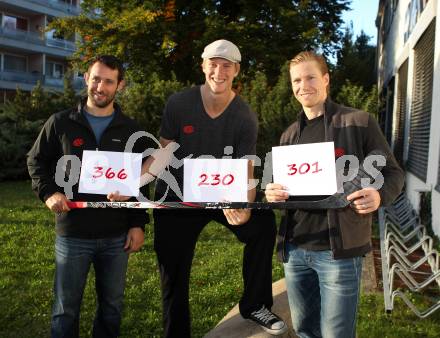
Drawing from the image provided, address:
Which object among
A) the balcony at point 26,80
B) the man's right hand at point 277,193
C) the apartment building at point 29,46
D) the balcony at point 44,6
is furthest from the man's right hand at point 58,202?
the balcony at point 44,6

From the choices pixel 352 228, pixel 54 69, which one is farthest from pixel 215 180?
pixel 54 69

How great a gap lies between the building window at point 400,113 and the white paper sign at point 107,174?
1018 cm

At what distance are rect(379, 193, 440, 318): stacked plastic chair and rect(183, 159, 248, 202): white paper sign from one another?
82.0 inches

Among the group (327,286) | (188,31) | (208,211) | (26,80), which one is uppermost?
(188,31)

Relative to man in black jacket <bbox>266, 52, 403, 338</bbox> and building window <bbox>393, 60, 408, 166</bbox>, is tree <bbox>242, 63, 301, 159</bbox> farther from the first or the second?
man in black jacket <bbox>266, 52, 403, 338</bbox>

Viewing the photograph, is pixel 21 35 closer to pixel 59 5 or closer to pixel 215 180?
pixel 59 5

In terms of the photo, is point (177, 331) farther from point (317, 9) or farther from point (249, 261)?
point (317, 9)

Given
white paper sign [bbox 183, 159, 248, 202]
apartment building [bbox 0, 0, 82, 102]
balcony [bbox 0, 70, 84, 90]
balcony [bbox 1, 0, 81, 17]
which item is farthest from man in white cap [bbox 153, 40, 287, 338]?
balcony [bbox 1, 0, 81, 17]

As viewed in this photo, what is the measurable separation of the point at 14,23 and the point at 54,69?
4.88 m

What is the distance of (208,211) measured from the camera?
3408 mm

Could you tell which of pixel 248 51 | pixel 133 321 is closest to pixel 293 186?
pixel 133 321

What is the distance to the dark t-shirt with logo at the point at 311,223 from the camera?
2561mm

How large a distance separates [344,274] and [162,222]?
1351mm

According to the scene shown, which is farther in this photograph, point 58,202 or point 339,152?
point 58,202
